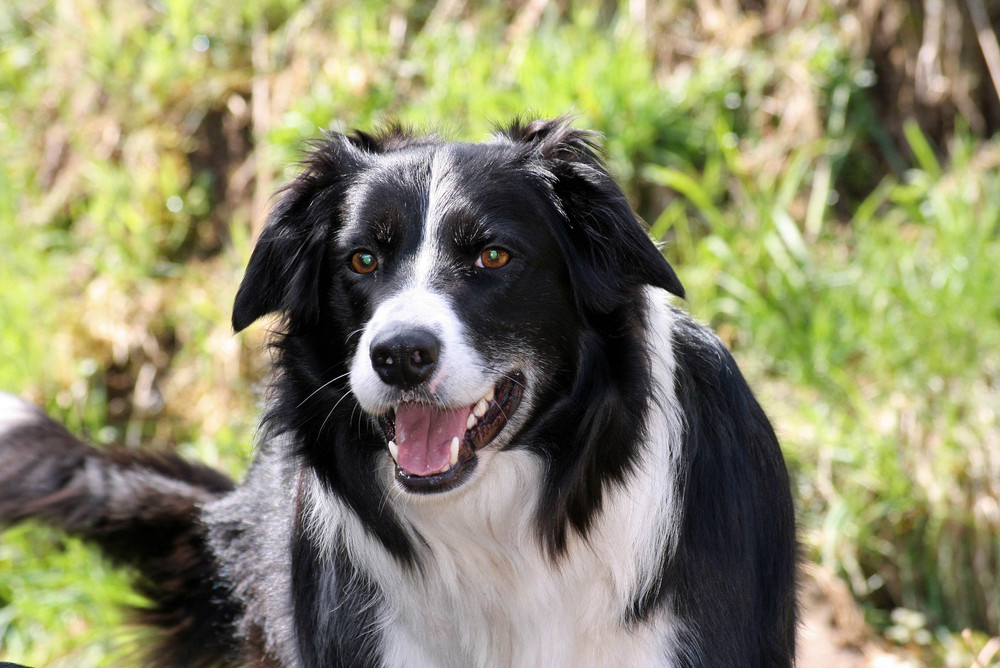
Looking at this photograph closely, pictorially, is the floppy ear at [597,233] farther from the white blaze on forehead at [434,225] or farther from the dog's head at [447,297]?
the white blaze on forehead at [434,225]

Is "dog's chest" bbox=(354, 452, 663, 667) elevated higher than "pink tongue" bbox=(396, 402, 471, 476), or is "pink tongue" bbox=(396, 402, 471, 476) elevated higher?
"pink tongue" bbox=(396, 402, 471, 476)

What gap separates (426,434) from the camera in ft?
7.56

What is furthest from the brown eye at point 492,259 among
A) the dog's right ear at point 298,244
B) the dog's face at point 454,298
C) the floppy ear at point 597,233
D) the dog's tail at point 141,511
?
the dog's tail at point 141,511

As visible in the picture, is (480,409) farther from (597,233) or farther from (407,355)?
(597,233)

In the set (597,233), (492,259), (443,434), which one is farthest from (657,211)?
(443,434)

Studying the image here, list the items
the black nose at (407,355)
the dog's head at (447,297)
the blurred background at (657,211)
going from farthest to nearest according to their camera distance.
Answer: the blurred background at (657,211), the dog's head at (447,297), the black nose at (407,355)

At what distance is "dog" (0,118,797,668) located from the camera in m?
2.29

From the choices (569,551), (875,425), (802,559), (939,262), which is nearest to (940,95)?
(939,262)

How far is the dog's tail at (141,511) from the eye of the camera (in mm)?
3059

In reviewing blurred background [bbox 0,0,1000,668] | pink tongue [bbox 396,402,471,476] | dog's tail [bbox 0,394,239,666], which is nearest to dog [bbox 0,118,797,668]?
pink tongue [bbox 396,402,471,476]

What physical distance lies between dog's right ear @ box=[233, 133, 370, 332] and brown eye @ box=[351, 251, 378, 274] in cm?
14

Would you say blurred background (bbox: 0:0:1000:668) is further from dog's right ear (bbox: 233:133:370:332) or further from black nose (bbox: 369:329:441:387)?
black nose (bbox: 369:329:441:387)

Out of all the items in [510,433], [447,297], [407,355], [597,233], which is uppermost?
[597,233]

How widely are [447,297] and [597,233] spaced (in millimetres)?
392
